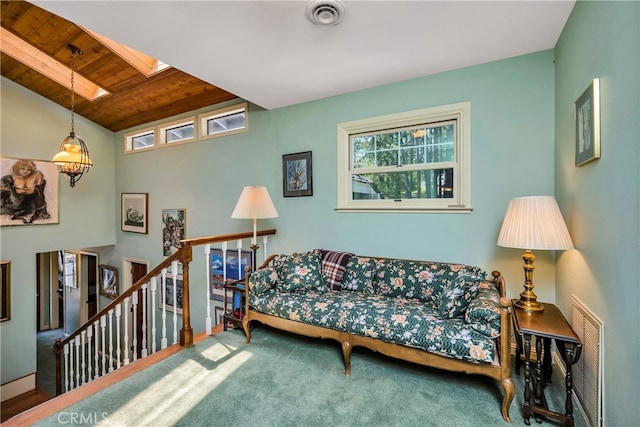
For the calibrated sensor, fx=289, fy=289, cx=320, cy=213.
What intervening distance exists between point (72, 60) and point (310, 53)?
3688mm

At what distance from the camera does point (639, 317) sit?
3.77 ft

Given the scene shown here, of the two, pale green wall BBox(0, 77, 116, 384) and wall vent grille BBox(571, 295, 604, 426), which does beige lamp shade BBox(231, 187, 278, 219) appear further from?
pale green wall BBox(0, 77, 116, 384)

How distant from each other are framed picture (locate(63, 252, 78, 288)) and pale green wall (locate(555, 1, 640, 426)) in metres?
8.61

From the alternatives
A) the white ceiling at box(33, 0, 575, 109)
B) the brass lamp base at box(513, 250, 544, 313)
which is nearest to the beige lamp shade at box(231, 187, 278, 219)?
the white ceiling at box(33, 0, 575, 109)

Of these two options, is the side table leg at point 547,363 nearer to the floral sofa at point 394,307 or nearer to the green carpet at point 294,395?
the green carpet at point 294,395

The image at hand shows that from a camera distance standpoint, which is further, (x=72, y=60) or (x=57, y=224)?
(x=57, y=224)

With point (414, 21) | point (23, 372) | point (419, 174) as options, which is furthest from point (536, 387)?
point (23, 372)

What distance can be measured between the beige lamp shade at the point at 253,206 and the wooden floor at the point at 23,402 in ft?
14.5

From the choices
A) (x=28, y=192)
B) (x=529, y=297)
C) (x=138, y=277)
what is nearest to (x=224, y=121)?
(x=28, y=192)

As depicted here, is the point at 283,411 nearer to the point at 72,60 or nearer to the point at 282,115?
the point at 282,115

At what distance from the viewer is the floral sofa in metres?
1.71

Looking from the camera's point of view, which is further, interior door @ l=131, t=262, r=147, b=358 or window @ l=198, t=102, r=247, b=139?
interior door @ l=131, t=262, r=147, b=358

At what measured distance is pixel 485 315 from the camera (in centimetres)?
170

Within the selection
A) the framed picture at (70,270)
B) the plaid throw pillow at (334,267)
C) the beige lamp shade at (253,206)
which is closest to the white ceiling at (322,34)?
the beige lamp shade at (253,206)
